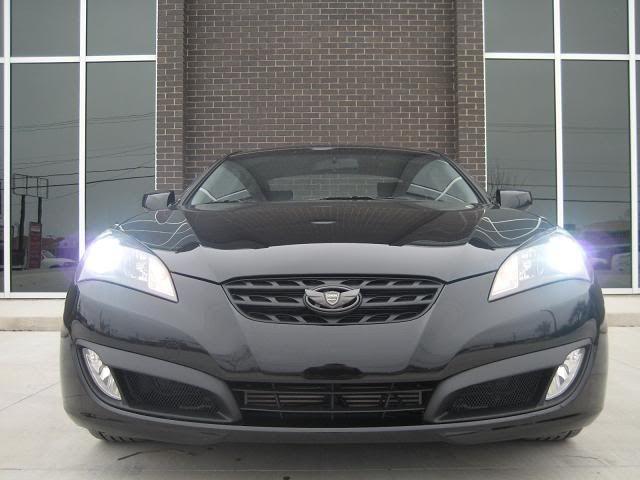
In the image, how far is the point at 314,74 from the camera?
7.52 meters

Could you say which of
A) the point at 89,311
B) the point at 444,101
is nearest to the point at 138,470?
the point at 89,311

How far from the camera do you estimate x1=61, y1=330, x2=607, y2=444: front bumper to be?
5.92 feet

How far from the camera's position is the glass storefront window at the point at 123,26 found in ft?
25.3

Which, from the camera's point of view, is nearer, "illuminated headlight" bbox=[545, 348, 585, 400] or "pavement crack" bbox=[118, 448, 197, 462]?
"illuminated headlight" bbox=[545, 348, 585, 400]

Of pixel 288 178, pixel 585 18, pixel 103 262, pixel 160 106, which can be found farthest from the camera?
pixel 585 18

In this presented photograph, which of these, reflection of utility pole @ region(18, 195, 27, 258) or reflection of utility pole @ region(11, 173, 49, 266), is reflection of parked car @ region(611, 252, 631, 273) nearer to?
reflection of utility pole @ region(11, 173, 49, 266)

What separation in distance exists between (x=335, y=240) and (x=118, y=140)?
632 centimetres

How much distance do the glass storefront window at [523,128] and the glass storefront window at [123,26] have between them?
4387mm

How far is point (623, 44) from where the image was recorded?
789 cm

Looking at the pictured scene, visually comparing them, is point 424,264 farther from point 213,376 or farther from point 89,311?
point 89,311

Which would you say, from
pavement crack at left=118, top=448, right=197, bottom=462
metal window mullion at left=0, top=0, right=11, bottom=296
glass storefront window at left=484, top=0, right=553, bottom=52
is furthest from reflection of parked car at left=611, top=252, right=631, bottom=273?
metal window mullion at left=0, top=0, right=11, bottom=296

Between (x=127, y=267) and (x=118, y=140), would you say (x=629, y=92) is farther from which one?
(x=127, y=267)

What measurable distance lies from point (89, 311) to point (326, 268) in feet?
2.66

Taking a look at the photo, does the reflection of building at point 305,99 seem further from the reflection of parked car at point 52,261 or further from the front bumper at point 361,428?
the front bumper at point 361,428
